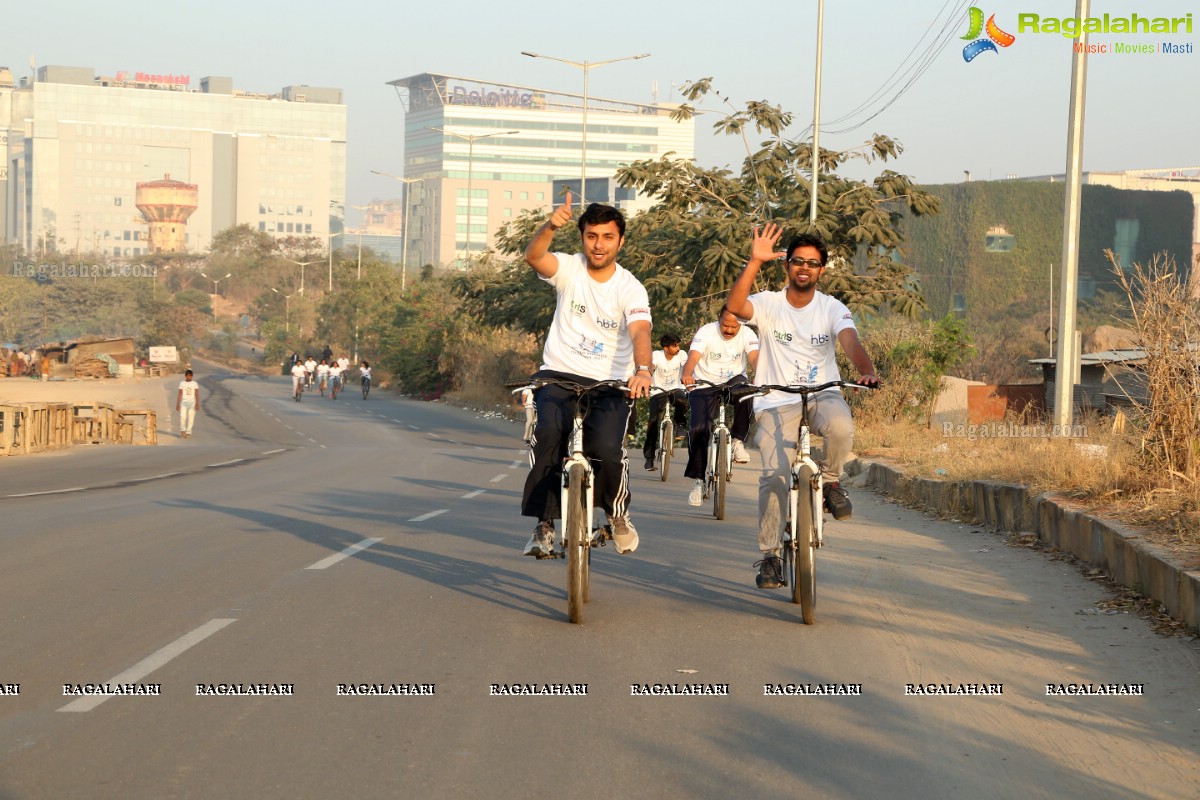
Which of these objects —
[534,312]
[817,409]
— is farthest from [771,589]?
[534,312]

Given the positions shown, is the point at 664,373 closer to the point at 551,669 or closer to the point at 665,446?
the point at 665,446

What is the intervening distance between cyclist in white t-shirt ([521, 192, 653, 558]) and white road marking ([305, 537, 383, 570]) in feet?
7.65

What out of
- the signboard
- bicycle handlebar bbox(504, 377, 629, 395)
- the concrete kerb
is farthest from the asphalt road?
the signboard

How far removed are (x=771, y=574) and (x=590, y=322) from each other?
180 cm

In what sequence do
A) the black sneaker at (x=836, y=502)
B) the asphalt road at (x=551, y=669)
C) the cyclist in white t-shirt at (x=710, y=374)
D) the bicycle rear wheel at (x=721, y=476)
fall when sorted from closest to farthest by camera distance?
the asphalt road at (x=551, y=669) < the black sneaker at (x=836, y=502) < the bicycle rear wheel at (x=721, y=476) < the cyclist in white t-shirt at (x=710, y=374)

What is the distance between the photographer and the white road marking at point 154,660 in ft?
18.5

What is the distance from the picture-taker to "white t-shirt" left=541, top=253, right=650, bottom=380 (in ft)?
25.6

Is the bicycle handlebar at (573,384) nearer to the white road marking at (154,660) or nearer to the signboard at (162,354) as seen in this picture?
the white road marking at (154,660)

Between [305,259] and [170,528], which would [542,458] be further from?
[305,259]

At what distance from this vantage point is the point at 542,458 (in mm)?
7844

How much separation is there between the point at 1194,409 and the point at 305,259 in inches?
5560

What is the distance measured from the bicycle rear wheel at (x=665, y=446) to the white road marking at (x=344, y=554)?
7.17 m

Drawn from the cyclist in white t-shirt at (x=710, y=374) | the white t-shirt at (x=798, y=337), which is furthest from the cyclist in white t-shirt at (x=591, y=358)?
the cyclist in white t-shirt at (x=710, y=374)

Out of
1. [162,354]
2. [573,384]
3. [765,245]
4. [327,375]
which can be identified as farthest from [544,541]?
[162,354]
